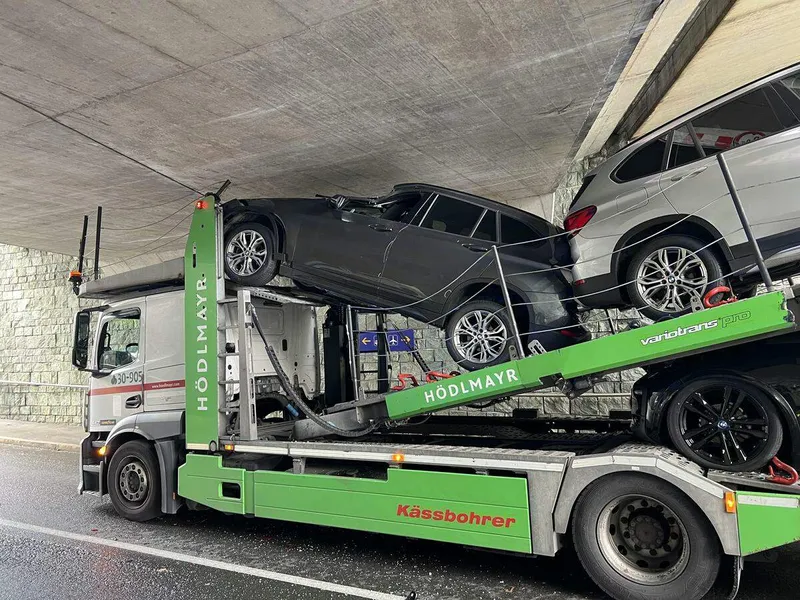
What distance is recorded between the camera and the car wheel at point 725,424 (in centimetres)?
386

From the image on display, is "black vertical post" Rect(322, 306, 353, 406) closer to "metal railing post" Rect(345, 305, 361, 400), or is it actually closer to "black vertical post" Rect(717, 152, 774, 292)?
"metal railing post" Rect(345, 305, 361, 400)

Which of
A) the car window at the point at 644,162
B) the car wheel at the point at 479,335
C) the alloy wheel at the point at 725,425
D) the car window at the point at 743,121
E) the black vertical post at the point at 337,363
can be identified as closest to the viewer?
the alloy wheel at the point at 725,425

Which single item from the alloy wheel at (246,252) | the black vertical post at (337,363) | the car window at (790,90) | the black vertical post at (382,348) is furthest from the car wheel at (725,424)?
the alloy wheel at (246,252)

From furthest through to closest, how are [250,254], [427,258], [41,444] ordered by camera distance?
[41,444] < [250,254] < [427,258]

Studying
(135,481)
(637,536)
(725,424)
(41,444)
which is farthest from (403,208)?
(41,444)

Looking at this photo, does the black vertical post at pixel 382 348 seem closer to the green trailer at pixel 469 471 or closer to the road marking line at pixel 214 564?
the green trailer at pixel 469 471

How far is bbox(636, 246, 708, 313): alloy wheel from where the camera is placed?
178 inches

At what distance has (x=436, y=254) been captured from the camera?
5.78 meters

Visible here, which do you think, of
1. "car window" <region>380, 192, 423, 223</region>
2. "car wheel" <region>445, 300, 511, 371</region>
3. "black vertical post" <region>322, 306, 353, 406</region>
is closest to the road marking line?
"car wheel" <region>445, 300, 511, 371</region>

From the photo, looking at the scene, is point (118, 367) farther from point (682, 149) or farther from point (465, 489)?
point (682, 149)

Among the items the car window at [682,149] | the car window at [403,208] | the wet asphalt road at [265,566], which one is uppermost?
the car window at [403,208]

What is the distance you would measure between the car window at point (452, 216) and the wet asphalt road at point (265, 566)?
3073mm

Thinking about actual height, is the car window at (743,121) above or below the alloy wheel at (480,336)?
above

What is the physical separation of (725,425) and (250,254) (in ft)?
15.8
